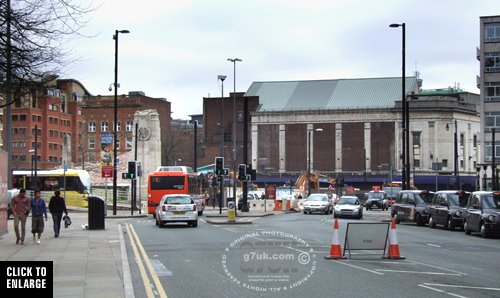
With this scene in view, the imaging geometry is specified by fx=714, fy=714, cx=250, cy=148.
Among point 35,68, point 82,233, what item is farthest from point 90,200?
point 35,68

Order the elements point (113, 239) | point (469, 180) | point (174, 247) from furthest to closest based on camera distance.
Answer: point (469, 180) → point (113, 239) → point (174, 247)

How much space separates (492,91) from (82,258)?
222 feet

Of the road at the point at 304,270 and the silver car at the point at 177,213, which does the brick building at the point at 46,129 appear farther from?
the road at the point at 304,270

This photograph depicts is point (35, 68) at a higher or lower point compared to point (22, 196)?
higher

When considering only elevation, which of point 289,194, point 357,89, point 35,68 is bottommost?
point 289,194

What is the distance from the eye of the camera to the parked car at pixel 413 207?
122 feet

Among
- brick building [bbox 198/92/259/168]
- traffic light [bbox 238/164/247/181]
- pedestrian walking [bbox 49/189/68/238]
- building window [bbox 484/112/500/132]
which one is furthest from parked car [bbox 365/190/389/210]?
brick building [bbox 198/92/259/168]

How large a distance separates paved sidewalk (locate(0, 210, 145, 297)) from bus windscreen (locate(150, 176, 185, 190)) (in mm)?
17804

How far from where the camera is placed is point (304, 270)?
15641 mm

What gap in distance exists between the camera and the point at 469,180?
10756 centimetres

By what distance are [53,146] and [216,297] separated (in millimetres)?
119960

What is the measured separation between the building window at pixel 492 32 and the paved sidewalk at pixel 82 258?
59589 millimetres

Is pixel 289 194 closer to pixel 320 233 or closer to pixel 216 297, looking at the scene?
pixel 320 233

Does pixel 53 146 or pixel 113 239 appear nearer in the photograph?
pixel 113 239
